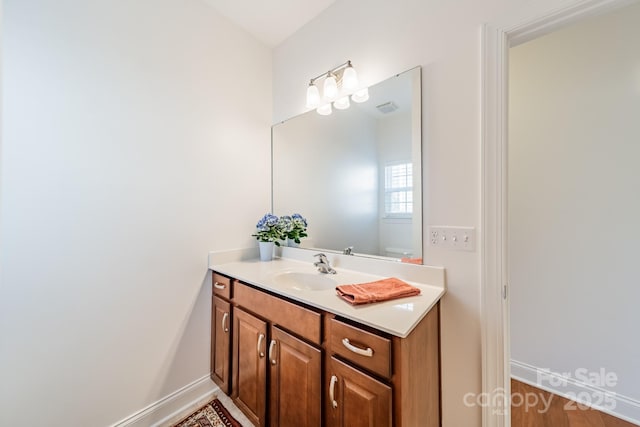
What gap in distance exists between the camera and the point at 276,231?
1.95 m

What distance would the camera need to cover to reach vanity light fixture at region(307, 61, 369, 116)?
1.63 metres

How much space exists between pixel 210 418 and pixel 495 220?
6.40ft

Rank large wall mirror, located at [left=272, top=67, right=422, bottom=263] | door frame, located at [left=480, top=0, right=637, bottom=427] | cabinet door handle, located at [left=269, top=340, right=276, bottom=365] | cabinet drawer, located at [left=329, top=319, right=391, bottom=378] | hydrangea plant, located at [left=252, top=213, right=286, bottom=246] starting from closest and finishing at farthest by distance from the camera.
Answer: cabinet drawer, located at [left=329, top=319, right=391, bottom=378] → door frame, located at [left=480, top=0, right=637, bottom=427] → cabinet door handle, located at [left=269, top=340, right=276, bottom=365] → large wall mirror, located at [left=272, top=67, right=422, bottom=263] → hydrangea plant, located at [left=252, top=213, right=286, bottom=246]

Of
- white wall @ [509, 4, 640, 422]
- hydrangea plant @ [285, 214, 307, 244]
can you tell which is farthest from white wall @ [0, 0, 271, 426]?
white wall @ [509, 4, 640, 422]

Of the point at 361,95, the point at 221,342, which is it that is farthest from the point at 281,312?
the point at 361,95

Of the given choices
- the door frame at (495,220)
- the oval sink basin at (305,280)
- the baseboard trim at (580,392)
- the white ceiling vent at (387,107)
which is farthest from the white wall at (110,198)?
the baseboard trim at (580,392)

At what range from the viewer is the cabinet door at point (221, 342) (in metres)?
1.61

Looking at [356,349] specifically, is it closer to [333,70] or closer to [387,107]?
[387,107]

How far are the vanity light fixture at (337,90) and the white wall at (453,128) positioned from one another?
206mm

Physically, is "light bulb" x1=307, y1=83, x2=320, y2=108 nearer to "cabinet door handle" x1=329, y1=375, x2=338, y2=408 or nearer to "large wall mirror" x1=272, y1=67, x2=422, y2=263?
"large wall mirror" x1=272, y1=67, x2=422, y2=263

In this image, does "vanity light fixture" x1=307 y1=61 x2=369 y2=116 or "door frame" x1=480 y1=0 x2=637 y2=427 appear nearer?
"door frame" x1=480 y1=0 x2=637 y2=427

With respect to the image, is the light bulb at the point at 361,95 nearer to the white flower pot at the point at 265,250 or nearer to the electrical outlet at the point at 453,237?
the electrical outlet at the point at 453,237

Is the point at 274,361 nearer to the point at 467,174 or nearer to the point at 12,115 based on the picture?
the point at 467,174

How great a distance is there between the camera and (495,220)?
3.79 ft
